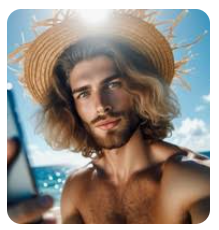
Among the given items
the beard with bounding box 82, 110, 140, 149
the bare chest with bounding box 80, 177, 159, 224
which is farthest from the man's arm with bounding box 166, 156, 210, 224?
the beard with bounding box 82, 110, 140, 149

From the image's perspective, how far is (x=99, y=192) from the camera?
2.48m

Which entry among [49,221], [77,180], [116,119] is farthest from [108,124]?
[49,221]

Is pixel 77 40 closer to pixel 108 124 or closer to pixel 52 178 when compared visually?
pixel 108 124

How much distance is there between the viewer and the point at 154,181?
2.43 metres

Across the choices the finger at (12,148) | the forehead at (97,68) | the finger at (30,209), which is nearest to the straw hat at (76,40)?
the forehead at (97,68)

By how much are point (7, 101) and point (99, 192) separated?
0.61 metres

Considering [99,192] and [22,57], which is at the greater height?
[22,57]

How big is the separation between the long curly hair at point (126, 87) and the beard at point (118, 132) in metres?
0.02

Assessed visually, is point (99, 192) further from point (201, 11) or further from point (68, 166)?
point (201, 11)

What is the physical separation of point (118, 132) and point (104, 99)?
17cm
